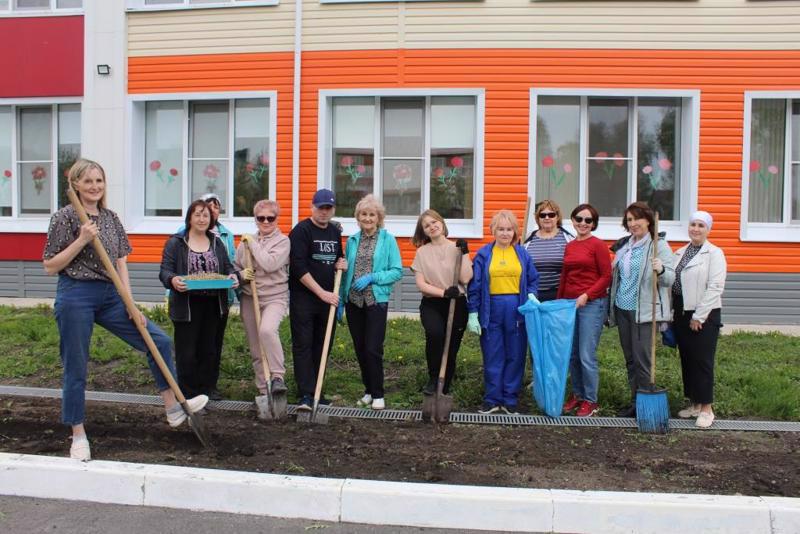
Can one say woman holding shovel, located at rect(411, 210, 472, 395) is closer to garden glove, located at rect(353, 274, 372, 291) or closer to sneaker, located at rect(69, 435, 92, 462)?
garden glove, located at rect(353, 274, 372, 291)

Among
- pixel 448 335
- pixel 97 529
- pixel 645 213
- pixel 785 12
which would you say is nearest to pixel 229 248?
pixel 448 335

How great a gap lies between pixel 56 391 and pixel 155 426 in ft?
5.54

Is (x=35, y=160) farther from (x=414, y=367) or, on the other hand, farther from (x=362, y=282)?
(x=362, y=282)

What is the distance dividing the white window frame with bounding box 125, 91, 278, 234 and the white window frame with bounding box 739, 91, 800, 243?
7.45m

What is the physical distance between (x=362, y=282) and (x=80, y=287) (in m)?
2.27

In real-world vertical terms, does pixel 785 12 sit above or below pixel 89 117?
above

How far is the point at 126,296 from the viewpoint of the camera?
4.50 metres

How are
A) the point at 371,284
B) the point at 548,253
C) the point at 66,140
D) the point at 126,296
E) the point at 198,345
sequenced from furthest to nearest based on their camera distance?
the point at 66,140 < the point at 548,253 < the point at 198,345 < the point at 371,284 < the point at 126,296

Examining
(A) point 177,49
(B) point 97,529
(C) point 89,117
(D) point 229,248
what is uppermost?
(A) point 177,49

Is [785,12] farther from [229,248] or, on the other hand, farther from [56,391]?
[56,391]

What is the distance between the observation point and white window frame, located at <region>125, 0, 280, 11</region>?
1104 cm

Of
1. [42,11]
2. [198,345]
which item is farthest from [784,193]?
[42,11]

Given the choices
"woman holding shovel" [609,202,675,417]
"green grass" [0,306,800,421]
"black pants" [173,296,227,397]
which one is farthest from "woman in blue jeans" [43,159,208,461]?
"woman holding shovel" [609,202,675,417]

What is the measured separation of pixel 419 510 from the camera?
3.81 meters
